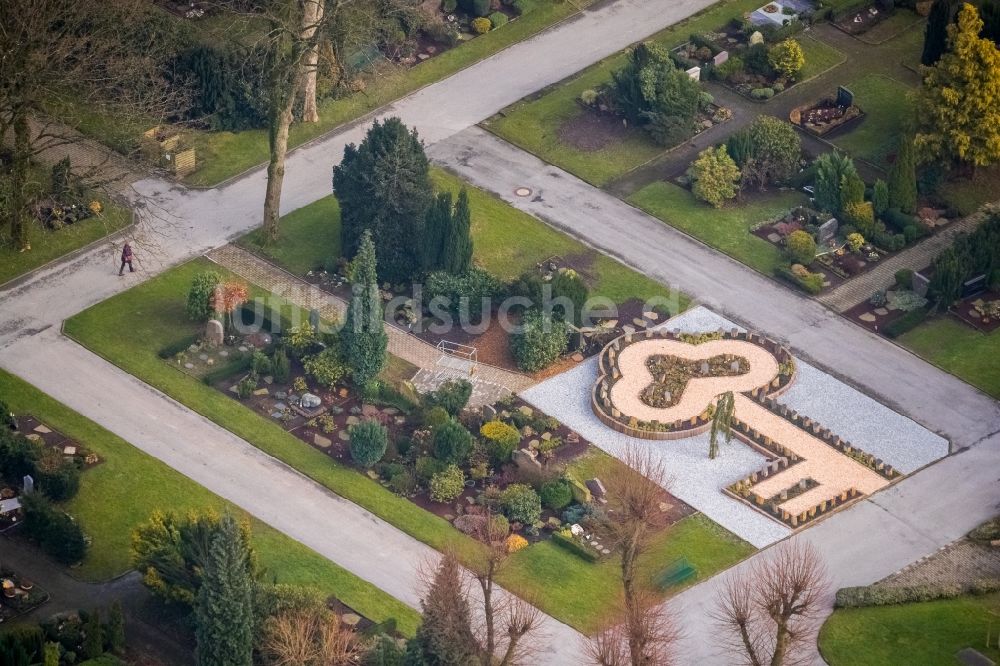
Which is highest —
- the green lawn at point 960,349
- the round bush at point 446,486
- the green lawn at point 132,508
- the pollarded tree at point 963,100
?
the pollarded tree at point 963,100

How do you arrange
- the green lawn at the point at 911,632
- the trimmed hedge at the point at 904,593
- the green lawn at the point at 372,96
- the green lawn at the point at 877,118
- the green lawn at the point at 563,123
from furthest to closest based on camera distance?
the green lawn at the point at 877,118
the green lawn at the point at 563,123
the green lawn at the point at 372,96
the trimmed hedge at the point at 904,593
the green lawn at the point at 911,632

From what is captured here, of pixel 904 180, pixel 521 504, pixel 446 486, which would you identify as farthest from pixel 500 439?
pixel 904 180

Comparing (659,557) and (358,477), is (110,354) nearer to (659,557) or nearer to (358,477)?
(358,477)

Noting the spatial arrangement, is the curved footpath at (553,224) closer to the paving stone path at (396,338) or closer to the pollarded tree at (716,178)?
the paving stone path at (396,338)

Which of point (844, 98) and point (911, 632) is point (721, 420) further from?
point (844, 98)

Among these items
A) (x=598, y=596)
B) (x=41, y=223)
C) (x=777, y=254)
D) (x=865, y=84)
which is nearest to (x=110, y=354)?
(x=41, y=223)

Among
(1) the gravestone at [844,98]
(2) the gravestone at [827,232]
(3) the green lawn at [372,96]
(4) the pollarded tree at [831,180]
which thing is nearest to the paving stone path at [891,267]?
(2) the gravestone at [827,232]

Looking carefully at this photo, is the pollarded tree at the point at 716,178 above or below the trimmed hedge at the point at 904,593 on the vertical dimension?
above

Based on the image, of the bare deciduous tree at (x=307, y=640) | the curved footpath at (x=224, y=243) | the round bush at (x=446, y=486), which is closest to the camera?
the bare deciduous tree at (x=307, y=640)
